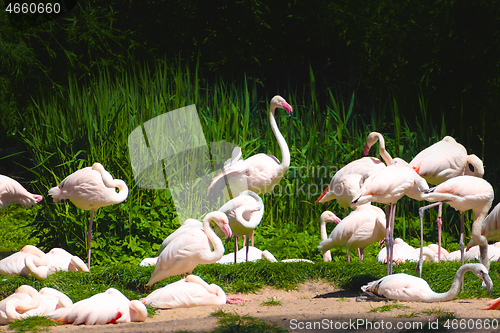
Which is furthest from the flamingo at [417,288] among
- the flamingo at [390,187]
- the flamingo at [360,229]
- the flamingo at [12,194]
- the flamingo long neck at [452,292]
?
the flamingo at [12,194]

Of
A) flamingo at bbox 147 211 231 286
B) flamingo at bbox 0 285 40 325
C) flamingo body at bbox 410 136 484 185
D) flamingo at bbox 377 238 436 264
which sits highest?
flamingo body at bbox 410 136 484 185

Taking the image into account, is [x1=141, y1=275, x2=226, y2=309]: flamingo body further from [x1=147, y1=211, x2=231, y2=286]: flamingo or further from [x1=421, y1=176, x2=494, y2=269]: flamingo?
[x1=421, y1=176, x2=494, y2=269]: flamingo

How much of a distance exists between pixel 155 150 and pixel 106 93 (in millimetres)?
1039

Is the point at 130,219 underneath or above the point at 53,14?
underneath

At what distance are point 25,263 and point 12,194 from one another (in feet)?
5.59

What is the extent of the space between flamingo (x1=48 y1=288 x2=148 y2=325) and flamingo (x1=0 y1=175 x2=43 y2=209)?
275 cm

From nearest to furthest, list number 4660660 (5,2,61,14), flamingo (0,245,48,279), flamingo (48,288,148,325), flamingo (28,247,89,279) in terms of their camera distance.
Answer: flamingo (48,288,148,325) → flamingo (0,245,48,279) → flamingo (28,247,89,279) → number 4660660 (5,2,61,14)

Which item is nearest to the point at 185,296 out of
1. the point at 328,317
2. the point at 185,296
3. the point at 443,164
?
the point at 185,296

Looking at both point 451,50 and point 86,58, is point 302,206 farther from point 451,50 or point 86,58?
point 86,58

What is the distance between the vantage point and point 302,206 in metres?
8.27

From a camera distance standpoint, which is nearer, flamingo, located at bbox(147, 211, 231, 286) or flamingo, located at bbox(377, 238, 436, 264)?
flamingo, located at bbox(147, 211, 231, 286)

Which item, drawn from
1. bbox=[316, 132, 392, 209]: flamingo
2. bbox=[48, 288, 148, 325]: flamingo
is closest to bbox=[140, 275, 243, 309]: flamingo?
bbox=[48, 288, 148, 325]: flamingo

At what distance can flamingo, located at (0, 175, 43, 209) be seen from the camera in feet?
22.1

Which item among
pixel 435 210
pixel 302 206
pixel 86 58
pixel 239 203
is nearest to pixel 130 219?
pixel 239 203
